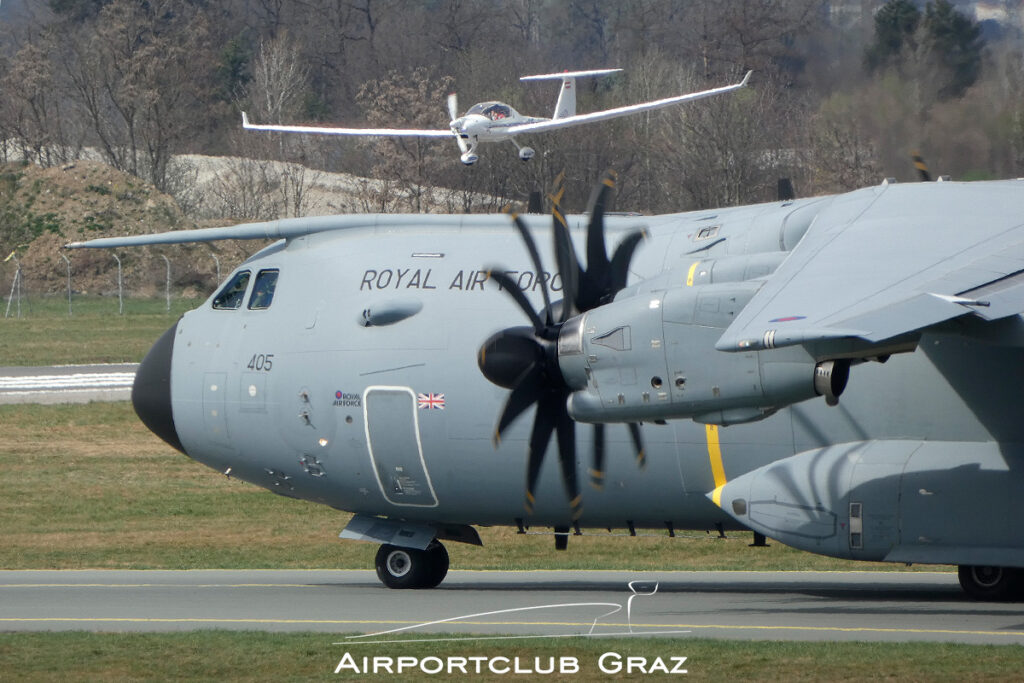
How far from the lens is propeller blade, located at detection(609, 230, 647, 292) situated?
15.8 meters

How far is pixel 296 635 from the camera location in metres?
16.0

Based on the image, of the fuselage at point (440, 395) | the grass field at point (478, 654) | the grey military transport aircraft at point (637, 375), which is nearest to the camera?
the grey military transport aircraft at point (637, 375)

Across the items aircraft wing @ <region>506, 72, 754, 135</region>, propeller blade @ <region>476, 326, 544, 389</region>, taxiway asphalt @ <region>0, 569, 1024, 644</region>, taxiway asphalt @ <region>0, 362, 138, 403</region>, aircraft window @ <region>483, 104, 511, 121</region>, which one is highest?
aircraft window @ <region>483, 104, 511, 121</region>

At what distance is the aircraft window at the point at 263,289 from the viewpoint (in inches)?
779

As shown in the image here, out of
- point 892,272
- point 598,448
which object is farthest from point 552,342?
point 892,272

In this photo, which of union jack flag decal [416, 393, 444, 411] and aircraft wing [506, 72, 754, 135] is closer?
union jack flag decal [416, 393, 444, 411]

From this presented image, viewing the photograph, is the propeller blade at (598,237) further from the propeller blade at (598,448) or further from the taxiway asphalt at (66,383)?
the taxiway asphalt at (66,383)

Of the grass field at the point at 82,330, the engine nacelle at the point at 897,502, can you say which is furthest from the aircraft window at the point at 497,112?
the engine nacelle at the point at 897,502

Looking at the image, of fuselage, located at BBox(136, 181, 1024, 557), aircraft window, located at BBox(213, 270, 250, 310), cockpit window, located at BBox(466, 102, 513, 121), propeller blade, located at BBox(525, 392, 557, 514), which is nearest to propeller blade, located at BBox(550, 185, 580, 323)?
propeller blade, located at BBox(525, 392, 557, 514)

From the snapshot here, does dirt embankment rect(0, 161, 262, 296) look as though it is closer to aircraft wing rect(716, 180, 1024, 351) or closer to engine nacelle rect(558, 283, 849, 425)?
engine nacelle rect(558, 283, 849, 425)

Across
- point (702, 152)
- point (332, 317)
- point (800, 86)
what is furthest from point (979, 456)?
point (702, 152)

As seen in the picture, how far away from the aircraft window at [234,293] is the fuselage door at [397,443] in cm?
277

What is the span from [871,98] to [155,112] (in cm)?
6290

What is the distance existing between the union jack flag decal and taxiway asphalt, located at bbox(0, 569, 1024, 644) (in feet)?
8.09
